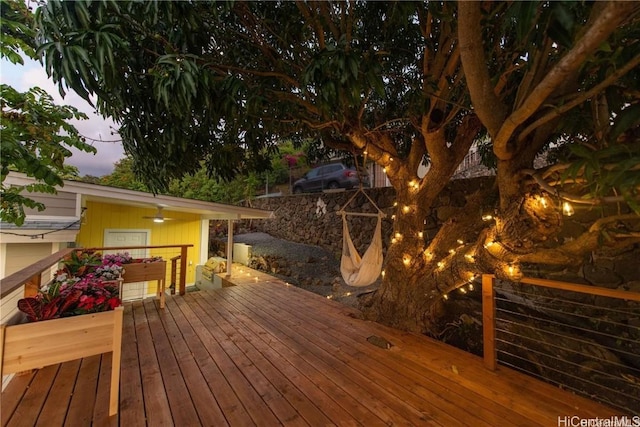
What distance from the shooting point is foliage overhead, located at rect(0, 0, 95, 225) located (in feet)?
6.40

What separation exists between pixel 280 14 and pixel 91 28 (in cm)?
149

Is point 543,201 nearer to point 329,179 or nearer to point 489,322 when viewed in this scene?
point 489,322

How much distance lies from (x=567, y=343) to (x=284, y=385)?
119 inches

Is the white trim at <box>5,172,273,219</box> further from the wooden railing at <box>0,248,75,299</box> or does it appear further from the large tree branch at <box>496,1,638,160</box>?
the large tree branch at <box>496,1,638,160</box>

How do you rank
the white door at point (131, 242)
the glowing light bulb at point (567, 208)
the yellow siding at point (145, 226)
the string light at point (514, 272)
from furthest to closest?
the white door at point (131, 242) < the yellow siding at point (145, 226) < the string light at point (514, 272) < the glowing light bulb at point (567, 208)

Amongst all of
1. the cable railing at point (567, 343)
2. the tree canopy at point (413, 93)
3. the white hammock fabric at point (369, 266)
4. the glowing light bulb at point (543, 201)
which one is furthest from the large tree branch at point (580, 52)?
the white hammock fabric at point (369, 266)

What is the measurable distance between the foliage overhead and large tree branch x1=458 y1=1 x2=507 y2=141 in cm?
274

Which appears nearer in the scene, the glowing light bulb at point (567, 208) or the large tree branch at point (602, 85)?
the large tree branch at point (602, 85)

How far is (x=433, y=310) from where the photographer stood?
291cm

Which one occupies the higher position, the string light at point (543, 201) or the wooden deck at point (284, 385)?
the string light at point (543, 201)

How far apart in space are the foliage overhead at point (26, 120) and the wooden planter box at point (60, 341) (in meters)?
0.95

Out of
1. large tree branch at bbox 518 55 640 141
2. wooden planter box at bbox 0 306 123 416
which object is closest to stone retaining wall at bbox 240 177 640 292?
large tree branch at bbox 518 55 640 141

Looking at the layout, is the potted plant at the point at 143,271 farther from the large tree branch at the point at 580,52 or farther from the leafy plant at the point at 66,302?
the large tree branch at the point at 580,52

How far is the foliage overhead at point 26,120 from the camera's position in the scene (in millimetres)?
1950
